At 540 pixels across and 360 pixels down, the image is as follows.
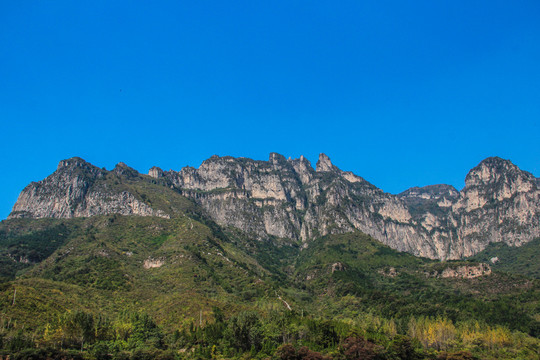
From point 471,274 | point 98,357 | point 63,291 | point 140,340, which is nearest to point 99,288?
point 63,291

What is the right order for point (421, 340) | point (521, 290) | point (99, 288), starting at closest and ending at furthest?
point (421, 340)
point (99, 288)
point (521, 290)

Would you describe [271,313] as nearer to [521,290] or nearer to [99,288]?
[99,288]

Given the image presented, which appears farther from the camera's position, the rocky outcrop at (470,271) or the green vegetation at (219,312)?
the rocky outcrop at (470,271)

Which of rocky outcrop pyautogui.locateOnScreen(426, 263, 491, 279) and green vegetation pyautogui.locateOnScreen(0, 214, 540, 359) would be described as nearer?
green vegetation pyautogui.locateOnScreen(0, 214, 540, 359)

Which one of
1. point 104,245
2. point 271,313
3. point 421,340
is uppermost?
point 104,245

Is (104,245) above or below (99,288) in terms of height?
above

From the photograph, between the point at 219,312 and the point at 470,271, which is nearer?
the point at 219,312

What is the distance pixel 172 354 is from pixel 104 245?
364 feet

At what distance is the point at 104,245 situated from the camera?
184375 millimetres

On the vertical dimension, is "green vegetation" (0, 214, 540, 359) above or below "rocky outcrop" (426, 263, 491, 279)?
below

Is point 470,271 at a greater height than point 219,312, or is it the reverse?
point 470,271

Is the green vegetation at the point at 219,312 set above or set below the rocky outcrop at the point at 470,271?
below

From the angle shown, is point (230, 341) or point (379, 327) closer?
point (230, 341)

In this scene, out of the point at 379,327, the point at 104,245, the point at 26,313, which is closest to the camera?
the point at 26,313
